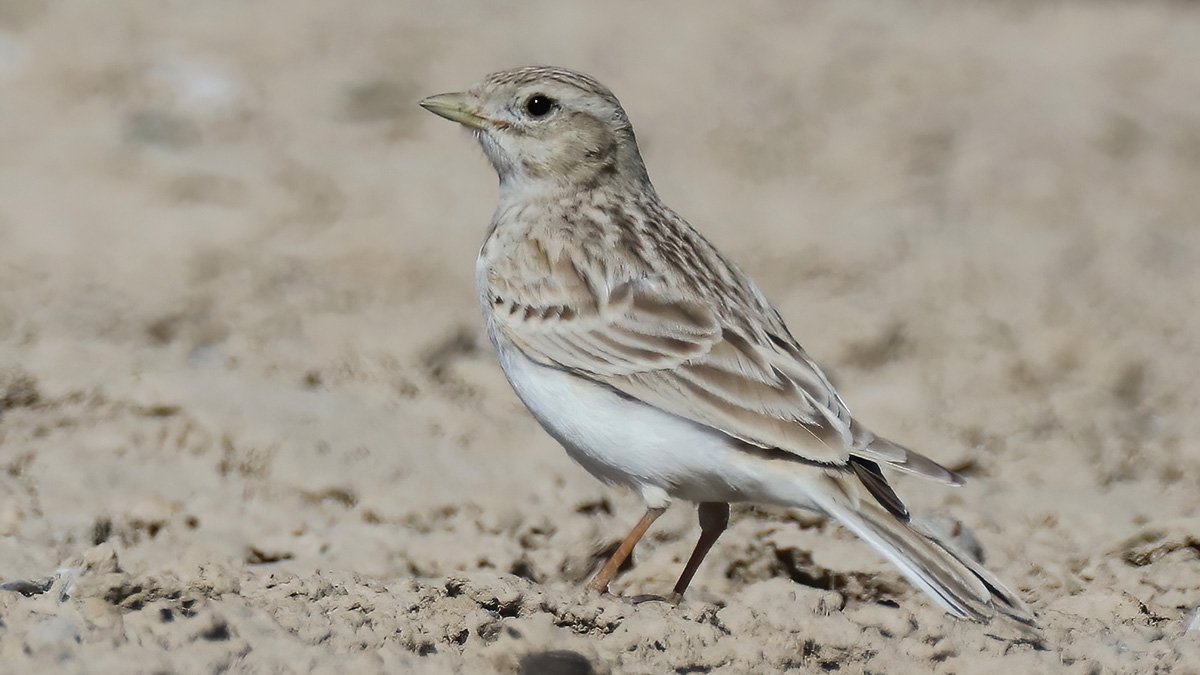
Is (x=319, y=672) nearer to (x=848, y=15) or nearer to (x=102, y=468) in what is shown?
(x=102, y=468)

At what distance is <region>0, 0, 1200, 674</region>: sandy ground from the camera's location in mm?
4281

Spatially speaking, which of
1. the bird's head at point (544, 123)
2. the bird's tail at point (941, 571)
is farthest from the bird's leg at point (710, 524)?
the bird's head at point (544, 123)

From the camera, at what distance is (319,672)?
3.77 metres

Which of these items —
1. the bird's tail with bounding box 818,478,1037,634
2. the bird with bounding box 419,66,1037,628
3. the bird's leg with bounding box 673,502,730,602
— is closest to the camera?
the bird's tail with bounding box 818,478,1037,634

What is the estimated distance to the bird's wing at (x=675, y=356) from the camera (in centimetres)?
456

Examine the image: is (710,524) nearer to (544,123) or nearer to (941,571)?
(941,571)

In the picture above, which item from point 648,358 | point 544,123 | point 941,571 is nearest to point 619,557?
point 648,358

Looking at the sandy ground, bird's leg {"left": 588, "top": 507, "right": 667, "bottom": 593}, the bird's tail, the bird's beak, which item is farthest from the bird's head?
the bird's tail

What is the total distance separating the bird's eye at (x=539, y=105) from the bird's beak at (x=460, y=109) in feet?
0.52

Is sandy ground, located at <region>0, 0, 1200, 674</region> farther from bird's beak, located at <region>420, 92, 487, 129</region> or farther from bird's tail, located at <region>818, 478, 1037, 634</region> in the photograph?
bird's beak, located at <region>420, 92, 487, 129</region>

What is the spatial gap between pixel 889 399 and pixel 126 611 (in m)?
3.79

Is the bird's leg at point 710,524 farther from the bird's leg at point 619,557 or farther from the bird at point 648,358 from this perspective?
the bird's leg at point 619,557

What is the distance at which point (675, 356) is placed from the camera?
15.7ft

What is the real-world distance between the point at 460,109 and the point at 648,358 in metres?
1.33
